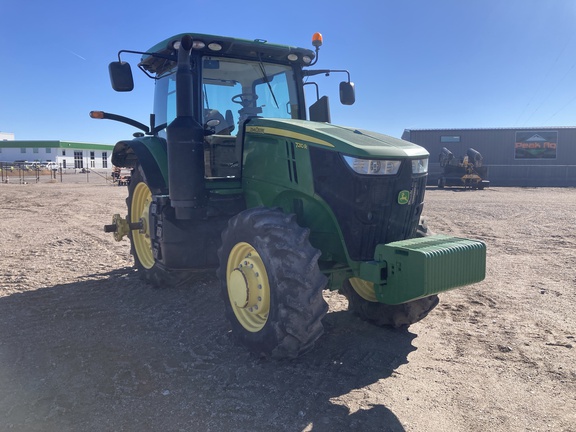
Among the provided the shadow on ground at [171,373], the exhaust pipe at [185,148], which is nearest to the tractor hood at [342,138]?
the exhaust pipe at [185,148]

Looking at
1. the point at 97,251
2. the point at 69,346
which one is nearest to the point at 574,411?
the point at 69,346

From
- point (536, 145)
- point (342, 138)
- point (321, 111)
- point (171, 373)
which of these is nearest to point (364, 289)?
point (342, 138)

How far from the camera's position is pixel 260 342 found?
368cm

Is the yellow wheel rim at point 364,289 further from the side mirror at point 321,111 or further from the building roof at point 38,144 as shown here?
the building roof at point 38,144

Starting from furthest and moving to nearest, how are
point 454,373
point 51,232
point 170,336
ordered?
point 51,232 → point 170,336 → point 454,373

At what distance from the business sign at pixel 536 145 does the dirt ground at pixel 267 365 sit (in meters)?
28.9

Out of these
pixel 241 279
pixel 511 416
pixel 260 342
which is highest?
pixel 241 279

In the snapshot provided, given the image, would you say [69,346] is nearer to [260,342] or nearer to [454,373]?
[260,342]

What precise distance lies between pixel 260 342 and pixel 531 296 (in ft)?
11.8

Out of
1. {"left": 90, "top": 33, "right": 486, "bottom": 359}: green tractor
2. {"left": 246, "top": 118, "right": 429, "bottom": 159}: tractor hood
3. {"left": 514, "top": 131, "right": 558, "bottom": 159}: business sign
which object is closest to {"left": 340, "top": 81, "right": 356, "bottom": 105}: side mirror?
{"left": 90, "top": 33, "right": 486, "bottom": 359}: green tractor

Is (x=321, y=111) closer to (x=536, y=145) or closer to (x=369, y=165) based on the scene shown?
(x=369, y=165)

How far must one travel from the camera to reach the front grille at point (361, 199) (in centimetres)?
368

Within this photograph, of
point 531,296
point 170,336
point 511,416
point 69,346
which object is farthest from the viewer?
point 531,296

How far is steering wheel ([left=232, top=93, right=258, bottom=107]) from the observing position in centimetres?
518
